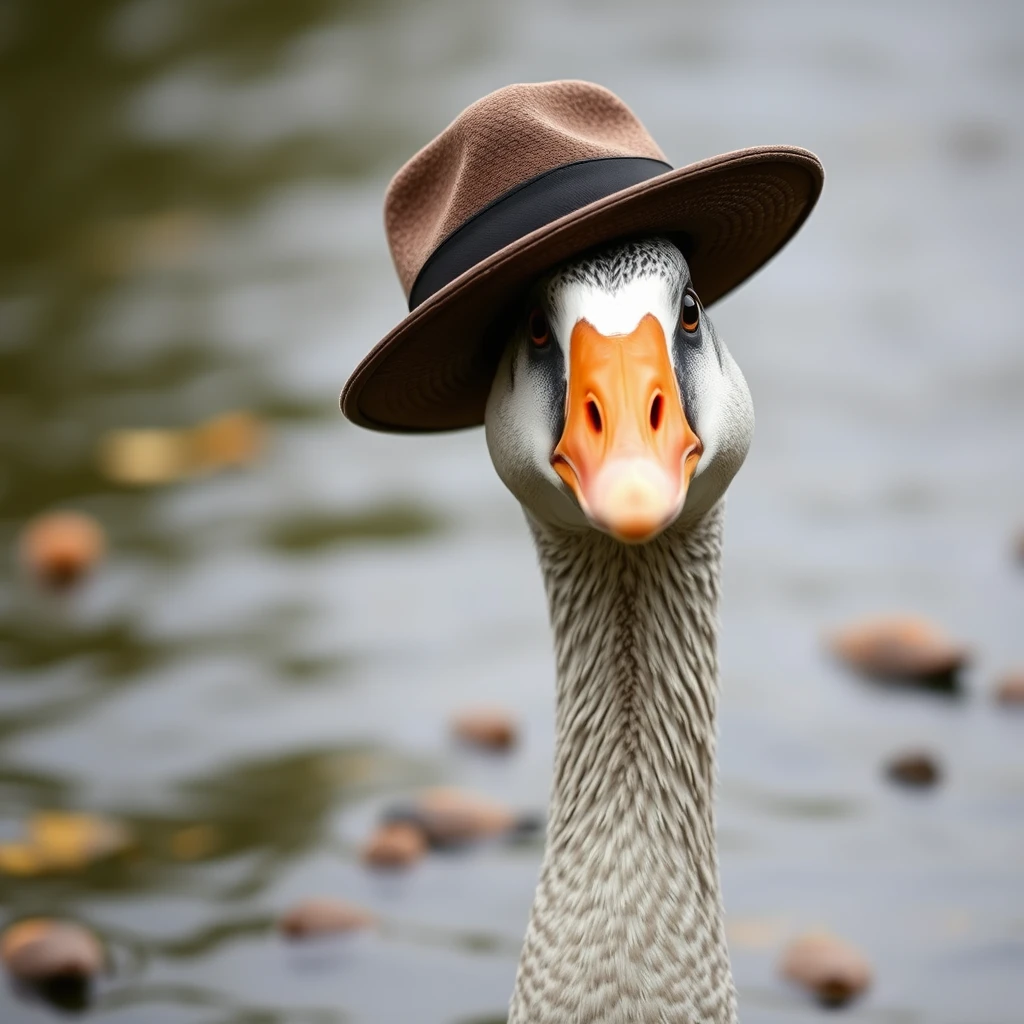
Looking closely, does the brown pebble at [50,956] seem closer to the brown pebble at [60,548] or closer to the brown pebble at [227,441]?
the brown pebble at [60,548]

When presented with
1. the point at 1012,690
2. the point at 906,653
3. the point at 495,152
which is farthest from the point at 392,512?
the point at 495,152

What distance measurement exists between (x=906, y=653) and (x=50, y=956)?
2046mm

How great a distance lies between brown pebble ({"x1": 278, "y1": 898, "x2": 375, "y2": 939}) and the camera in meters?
3.09

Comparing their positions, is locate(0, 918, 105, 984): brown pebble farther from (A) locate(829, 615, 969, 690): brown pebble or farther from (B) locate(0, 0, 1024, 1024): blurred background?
(A) locate(829, 615, 969, 690): brown pebble

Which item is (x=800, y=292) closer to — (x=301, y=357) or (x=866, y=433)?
(x=866, y=433)

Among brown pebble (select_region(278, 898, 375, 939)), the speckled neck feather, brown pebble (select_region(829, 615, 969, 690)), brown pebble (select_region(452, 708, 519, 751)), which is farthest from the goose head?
brown pebble (select_region(829, 615, 969, 690))

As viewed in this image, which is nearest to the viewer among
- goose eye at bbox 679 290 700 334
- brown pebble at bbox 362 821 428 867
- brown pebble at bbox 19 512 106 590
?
goose eye at bbox 679 290 700 334

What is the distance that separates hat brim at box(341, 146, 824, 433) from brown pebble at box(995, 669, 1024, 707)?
160cm

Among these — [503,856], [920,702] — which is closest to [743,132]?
[920,702]

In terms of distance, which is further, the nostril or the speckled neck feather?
the speckled neck feather

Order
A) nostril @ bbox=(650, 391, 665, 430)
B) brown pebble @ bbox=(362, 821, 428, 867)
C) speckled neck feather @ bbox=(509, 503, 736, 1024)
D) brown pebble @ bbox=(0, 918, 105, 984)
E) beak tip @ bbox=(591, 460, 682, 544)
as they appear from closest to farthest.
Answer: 1. beak tip @ bbox=(591, 460, 682, 544)
2. nostril @ bbox=(650, 391, 665, 430)
3. speckled neck feather @ bbox=(509, 503, 736, 1024)
4. brown pebble @ bbox=(0, 918, 105, 984)
5. brown pebble @ bbox=(362, 821, 428, 867)

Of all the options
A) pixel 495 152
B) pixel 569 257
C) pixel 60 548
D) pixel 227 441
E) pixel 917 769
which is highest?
pixel 227 441

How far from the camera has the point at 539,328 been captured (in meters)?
2.04

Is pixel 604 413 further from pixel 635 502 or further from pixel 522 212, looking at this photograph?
pixel 522 212
